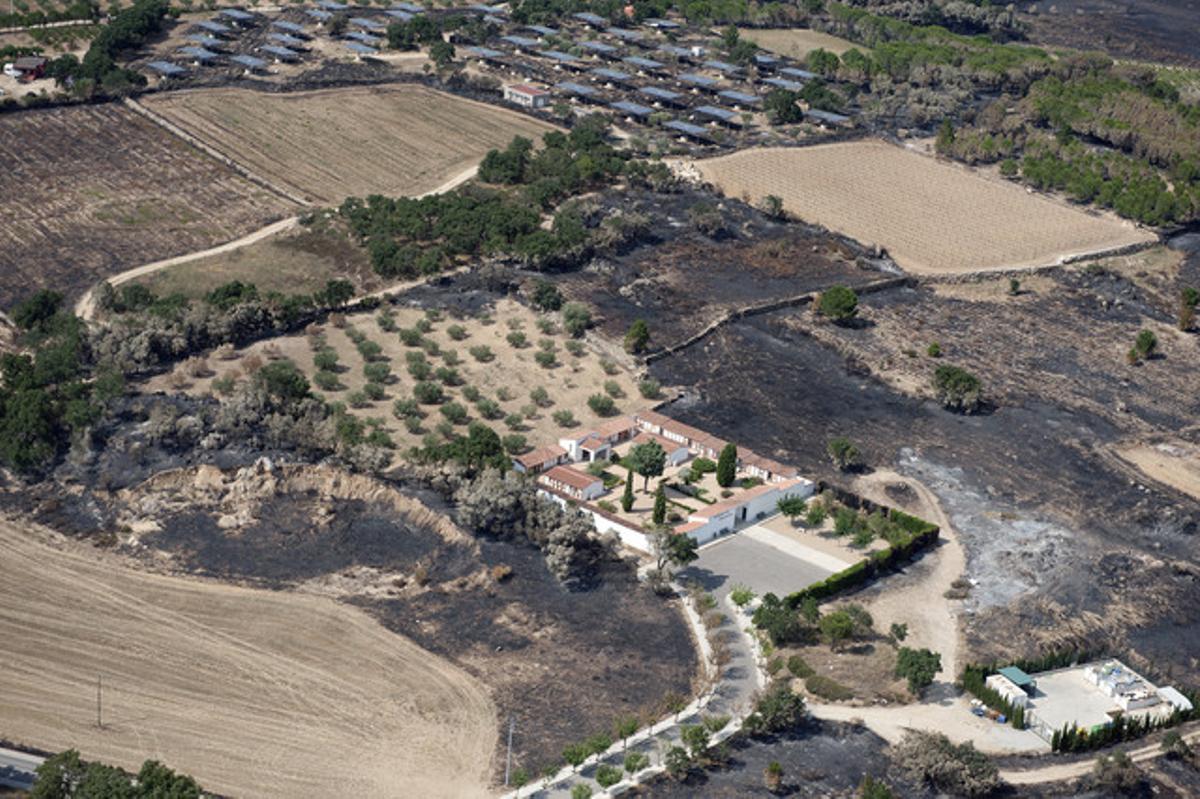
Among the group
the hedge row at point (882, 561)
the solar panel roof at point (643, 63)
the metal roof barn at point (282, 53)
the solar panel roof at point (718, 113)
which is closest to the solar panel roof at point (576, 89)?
the solar panel roof at point (643, 63)

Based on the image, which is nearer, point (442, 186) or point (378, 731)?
point (378, 731)

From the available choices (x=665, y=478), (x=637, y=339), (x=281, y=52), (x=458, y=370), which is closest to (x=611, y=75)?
(x=281, y=52)

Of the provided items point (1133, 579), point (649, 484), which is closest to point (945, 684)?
point (1133, 579)

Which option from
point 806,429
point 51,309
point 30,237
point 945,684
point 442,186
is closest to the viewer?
point 945,684

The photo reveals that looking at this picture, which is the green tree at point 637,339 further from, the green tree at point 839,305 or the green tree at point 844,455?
the green tree at point 844,455

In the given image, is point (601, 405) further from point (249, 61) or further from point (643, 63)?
point (643, 63)

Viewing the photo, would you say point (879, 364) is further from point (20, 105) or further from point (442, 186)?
point (20, 105)

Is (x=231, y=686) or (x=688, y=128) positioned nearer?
(x=231, y=686)
